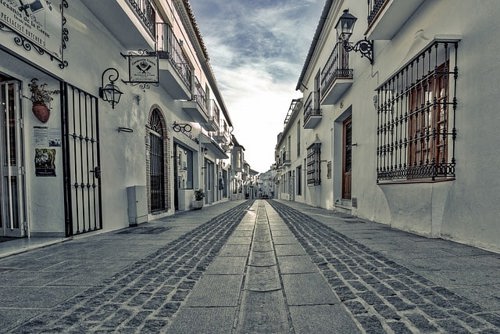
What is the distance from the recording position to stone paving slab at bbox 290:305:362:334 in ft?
5.02

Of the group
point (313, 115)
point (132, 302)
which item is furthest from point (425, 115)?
point (313, 115)

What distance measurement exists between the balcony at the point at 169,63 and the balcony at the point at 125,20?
876mm

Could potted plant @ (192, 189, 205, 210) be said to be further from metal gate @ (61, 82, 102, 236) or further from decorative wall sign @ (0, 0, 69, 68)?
decorative wall sign @ (0, 0, 69, 68)

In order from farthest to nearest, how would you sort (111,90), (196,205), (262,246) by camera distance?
(196,205)
(111,90)
(262,246)

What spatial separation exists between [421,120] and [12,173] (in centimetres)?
666

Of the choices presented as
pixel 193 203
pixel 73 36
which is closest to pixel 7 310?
pixel 73 36

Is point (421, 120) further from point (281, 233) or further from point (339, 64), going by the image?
point (339, 64)

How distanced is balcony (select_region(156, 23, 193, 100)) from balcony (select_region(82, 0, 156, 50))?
88 centimetres

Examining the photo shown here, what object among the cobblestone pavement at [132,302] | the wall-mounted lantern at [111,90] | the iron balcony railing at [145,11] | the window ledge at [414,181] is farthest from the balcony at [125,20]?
the window ledge at [414,181]

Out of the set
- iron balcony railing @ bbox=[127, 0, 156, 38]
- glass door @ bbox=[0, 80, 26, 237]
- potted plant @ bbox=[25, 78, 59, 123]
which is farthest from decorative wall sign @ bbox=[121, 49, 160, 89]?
glass door @ bbox=[0, 80, 26, 237]

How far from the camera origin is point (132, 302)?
6.23ft

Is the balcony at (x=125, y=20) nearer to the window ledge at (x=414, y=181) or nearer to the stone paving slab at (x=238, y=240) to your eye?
the stone paving slab at (x=238, y=240)

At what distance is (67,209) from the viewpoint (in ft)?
14.2

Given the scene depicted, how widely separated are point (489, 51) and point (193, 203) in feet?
32.7
